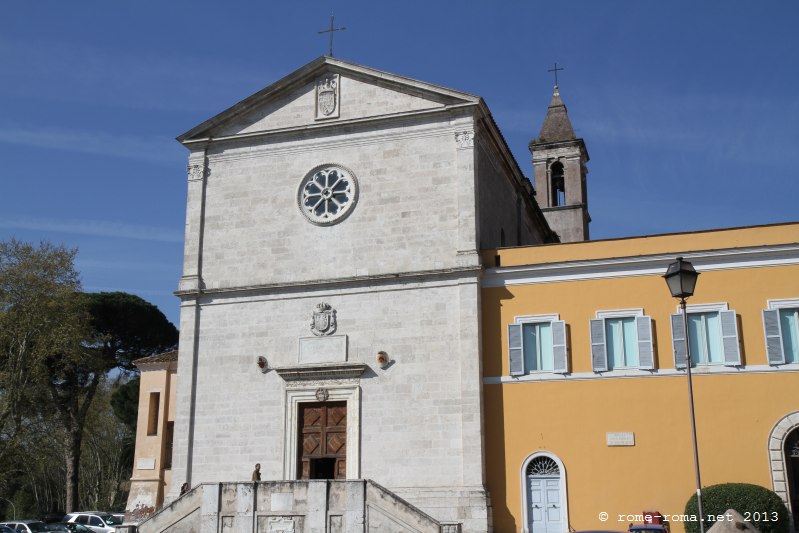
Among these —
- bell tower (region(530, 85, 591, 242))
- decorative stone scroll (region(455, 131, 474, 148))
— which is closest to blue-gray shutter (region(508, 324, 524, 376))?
decorative stone scroll (region(455, 131, 474, 148))

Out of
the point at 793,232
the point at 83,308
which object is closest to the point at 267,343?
the point at 793,232

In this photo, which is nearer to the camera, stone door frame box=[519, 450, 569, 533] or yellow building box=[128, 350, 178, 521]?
stone door frame box=[519, 450, 569, 533]

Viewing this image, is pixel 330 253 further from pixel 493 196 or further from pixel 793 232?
pixel 793 232

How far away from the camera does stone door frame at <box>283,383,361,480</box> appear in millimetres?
23766

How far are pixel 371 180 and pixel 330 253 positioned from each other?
8.24 feet

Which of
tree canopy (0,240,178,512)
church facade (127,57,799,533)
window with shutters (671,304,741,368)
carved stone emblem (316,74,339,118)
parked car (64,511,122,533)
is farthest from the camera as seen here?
tree canopy (0,240,178,512)

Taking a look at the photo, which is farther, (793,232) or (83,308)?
(83,308)

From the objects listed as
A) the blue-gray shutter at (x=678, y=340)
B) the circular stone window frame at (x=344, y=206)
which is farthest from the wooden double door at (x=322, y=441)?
the blue-gray shutter at (x=678, y=340)

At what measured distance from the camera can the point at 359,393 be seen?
24078 millimetres

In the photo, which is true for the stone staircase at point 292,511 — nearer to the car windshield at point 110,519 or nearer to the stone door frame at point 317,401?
the stone door frame at point 317,401

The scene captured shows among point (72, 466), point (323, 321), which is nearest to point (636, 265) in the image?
point (323, 321)

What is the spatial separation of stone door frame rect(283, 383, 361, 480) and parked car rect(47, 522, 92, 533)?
31.0 feet

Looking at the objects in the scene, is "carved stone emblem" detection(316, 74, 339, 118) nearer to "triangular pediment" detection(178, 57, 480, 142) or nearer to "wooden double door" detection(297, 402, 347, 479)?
"triangular pediment" detection(178, 57, 480, 142)

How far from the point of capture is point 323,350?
81.1ft
